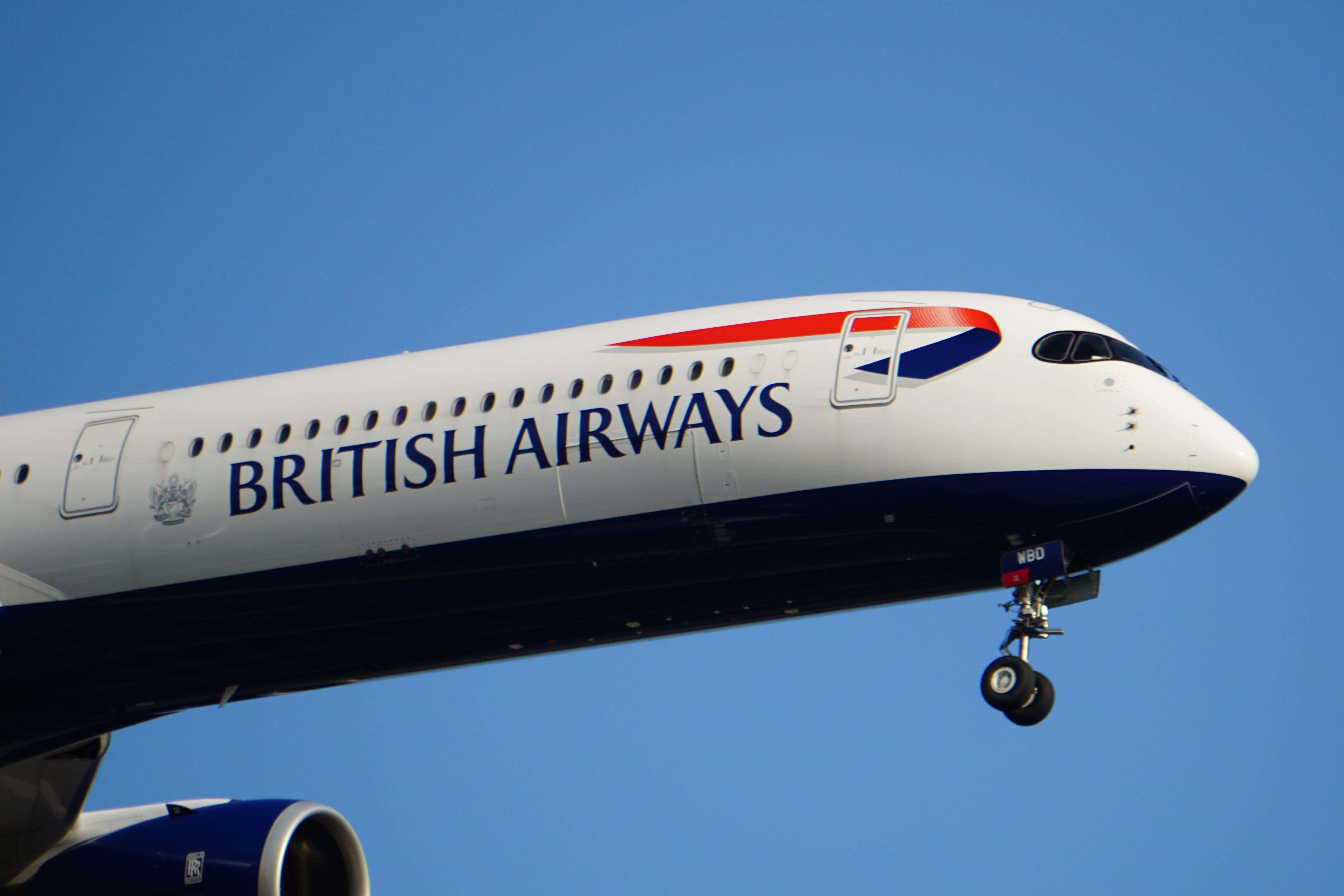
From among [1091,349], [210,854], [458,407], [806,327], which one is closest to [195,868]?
[210,854]

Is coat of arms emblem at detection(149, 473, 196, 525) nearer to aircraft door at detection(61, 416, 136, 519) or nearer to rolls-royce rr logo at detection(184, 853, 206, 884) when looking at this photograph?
aircraft door at detection(61, 416, 136, 519)

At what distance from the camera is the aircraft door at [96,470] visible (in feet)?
62.8

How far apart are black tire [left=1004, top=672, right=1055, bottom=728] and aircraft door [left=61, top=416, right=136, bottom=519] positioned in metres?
10.5

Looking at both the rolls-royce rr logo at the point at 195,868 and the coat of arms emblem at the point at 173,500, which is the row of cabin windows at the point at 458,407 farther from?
the rolls-royce rr logo at the point at 195,868

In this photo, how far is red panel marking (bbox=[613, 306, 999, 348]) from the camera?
17.2 meters

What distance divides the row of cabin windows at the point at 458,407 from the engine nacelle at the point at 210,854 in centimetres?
467

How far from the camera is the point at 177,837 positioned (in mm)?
19906

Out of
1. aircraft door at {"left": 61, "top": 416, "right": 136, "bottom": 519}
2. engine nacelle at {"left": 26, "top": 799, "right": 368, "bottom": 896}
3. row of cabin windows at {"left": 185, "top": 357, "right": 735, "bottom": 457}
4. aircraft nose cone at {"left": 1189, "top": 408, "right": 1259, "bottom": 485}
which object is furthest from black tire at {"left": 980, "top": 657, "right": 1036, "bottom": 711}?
aircraft door at {"left": 61, "top": 416, "right": 136, "bottom": 519}

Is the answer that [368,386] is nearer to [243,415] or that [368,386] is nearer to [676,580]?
[243,415]

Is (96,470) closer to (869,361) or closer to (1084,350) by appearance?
(869,361)

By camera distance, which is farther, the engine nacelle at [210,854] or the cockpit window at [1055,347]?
the engine nacelle at [210,854]

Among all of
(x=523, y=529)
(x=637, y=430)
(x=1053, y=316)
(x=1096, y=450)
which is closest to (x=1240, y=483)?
(x=1096, y=450)

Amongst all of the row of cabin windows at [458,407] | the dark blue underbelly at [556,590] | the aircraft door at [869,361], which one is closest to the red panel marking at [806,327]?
the aircraft door at [869,361]

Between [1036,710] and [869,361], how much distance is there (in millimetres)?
3964
